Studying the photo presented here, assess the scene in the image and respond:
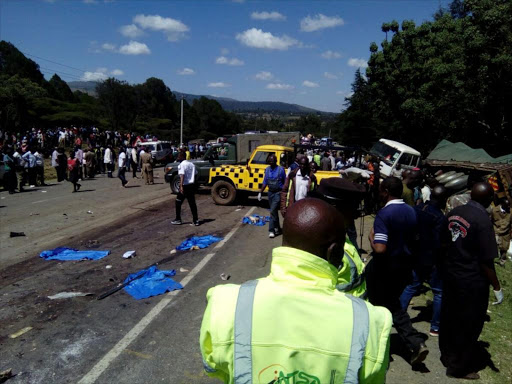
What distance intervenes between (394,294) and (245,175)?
938cm

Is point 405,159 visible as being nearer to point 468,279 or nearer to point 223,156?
point 223,156

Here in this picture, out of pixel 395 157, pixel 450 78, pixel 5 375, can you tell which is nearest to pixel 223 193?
pixel 5 375

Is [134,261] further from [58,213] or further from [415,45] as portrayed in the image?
[415,45]

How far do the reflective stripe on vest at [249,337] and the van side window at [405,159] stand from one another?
20.4m

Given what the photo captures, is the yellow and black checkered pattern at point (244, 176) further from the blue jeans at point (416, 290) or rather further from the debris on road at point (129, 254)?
the blue jeans at point (416, 290)

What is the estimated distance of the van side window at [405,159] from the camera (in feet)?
67.4

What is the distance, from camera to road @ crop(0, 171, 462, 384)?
3867mm

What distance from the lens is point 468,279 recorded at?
3732 mm

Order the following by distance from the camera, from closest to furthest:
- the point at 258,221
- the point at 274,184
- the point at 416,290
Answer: the point at 416,290
the point at 274,184
the point at 258,221

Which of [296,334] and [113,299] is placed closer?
[296,334]

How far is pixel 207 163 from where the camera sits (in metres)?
15.6

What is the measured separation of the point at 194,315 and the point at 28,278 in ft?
10.3

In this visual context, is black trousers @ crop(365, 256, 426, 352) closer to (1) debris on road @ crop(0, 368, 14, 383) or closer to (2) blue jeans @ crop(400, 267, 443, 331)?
(2) blue jeans @ crop(400, 267, 443, 331)

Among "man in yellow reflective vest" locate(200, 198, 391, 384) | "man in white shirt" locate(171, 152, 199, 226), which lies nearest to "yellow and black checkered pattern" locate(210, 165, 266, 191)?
"man in white shirt" locate(171, 152, 199, 226)
